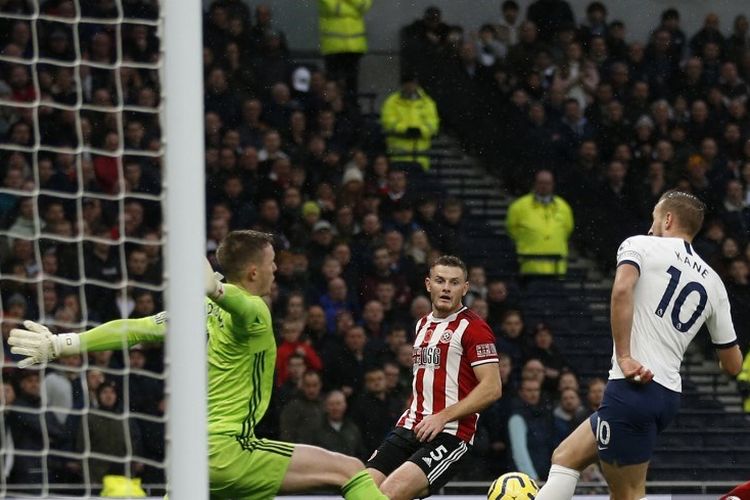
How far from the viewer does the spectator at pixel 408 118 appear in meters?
14.8

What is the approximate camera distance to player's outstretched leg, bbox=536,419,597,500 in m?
7.30

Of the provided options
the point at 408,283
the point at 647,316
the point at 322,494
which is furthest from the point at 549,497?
the point at 408,283

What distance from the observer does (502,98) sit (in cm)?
1566

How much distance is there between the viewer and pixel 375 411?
40.3 ft

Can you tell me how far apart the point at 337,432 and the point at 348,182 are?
2836 mm

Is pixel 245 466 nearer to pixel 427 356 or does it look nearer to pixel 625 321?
pixel 427 356

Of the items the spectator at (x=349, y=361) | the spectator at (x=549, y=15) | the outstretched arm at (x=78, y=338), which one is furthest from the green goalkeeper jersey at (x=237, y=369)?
the spectator at (x=549, y=15)

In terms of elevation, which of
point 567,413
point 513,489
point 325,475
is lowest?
point 567,413

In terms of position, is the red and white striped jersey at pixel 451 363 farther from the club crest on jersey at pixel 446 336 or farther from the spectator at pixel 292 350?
the spectator at pixel 292 350

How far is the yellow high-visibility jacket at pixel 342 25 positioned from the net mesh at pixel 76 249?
5.55 feet

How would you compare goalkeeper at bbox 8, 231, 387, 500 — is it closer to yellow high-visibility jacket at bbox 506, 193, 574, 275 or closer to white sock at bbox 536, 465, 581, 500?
white sock at bbox 536, 465, 581, 500

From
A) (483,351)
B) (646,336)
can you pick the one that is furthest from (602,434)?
(483,351)

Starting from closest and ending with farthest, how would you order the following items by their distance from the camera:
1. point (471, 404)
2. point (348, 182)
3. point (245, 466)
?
1. point (245, 466)
2. point (471, 404)
3. point (348, 182)

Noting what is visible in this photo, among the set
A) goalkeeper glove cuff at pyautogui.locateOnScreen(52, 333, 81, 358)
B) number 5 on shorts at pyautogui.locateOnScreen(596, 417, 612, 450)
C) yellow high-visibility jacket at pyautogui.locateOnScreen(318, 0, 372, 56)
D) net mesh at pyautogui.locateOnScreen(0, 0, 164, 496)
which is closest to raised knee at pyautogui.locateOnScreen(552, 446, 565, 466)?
number 5 on shorts at pyautogui.locateOnScreen(596, 417, 612, 450)
